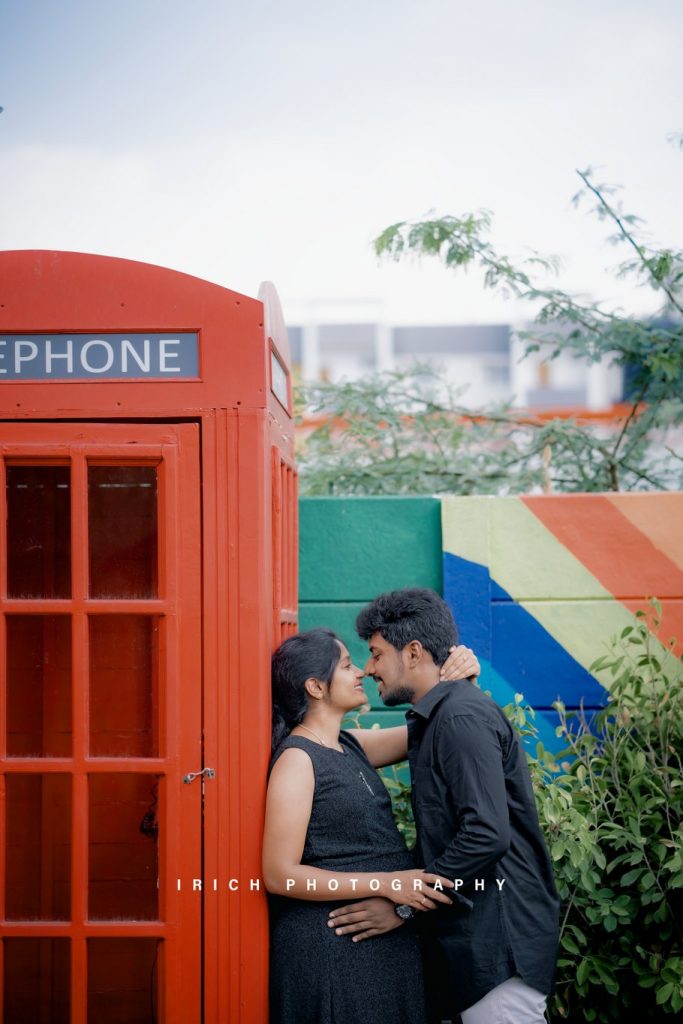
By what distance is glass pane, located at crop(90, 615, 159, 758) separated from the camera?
2.98 m

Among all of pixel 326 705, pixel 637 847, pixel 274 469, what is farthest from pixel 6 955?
pixel 637 847

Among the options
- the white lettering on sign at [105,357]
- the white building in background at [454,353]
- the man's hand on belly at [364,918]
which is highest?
the white building in background at [454,353]

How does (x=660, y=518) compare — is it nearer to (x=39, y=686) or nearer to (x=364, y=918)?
(x=364, y=918)

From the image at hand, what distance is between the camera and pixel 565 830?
3.27 m

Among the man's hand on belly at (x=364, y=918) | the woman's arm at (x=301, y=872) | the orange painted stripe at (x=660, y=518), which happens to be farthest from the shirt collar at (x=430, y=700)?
the orange painted stripe at (x=660, y=518)

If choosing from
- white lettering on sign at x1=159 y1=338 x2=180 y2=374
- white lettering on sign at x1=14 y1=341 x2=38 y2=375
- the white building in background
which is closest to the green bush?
white lettering on sign at x1=159 y1=338 x2=180 y2=374

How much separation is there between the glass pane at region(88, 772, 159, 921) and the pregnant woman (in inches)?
14.7

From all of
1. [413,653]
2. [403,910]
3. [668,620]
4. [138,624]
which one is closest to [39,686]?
[138,624]

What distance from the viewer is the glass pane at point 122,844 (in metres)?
2.99

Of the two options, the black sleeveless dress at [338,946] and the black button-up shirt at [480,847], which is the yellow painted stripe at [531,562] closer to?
the black button-up shirt at [480,847]

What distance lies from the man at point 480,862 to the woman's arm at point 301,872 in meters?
0.06

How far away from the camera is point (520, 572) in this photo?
14.2 ft

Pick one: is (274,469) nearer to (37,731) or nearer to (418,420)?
(37,731)

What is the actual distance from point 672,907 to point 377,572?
5.65ft
